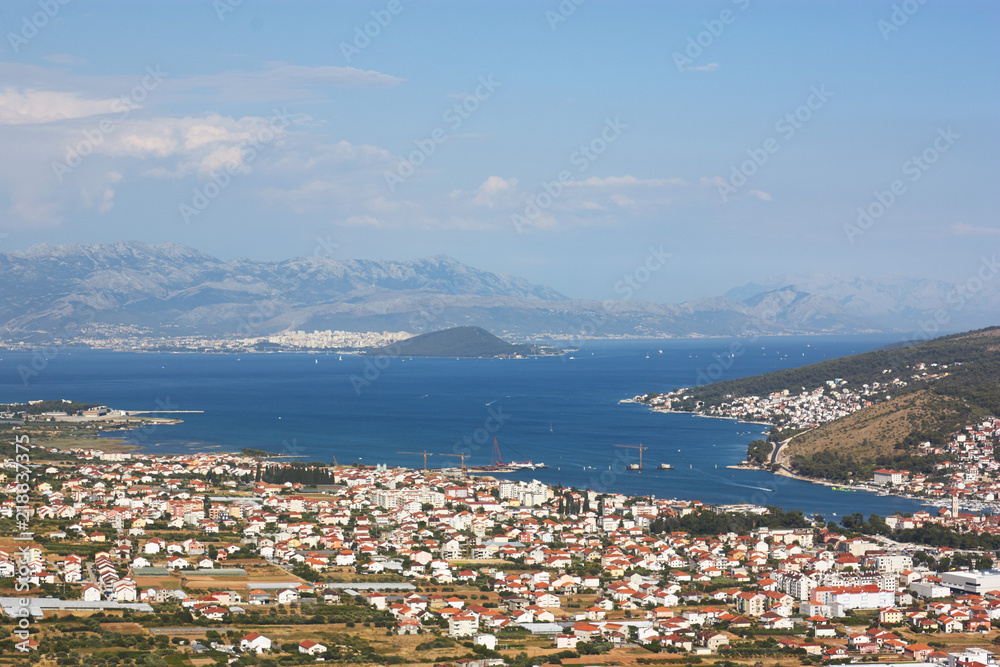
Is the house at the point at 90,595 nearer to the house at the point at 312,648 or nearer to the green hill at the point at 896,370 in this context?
the house at the point at 312,648

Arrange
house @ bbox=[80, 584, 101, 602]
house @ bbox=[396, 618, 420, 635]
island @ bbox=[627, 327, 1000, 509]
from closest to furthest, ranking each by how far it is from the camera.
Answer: house @ bbox=[396, 618, 420, 635]
house @ bbox=[80, 584, 101, 602]
island @ bbox=[627, 327, 1000, 509]

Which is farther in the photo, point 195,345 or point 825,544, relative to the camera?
point 195,345

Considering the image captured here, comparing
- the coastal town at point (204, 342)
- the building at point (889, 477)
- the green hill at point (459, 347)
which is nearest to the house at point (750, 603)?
the building at point (889, 477)

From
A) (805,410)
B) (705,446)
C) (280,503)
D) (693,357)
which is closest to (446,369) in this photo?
(693,357)

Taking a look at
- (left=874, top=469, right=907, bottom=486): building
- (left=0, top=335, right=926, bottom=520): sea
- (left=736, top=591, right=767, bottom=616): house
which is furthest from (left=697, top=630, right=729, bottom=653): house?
(left=874, top=469, right=907, bottom=486): building

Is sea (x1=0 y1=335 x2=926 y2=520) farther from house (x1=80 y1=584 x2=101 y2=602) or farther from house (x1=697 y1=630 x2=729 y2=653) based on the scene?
house (x1=80 y1=584 x2=101 y2=602)

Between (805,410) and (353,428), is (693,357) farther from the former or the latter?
(353,428)

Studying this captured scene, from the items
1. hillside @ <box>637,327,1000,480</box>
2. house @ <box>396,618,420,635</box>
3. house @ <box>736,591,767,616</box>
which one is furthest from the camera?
hillside @ <box>637,327,1000,480</box>

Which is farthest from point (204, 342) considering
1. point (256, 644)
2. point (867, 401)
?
point (256, 644)
